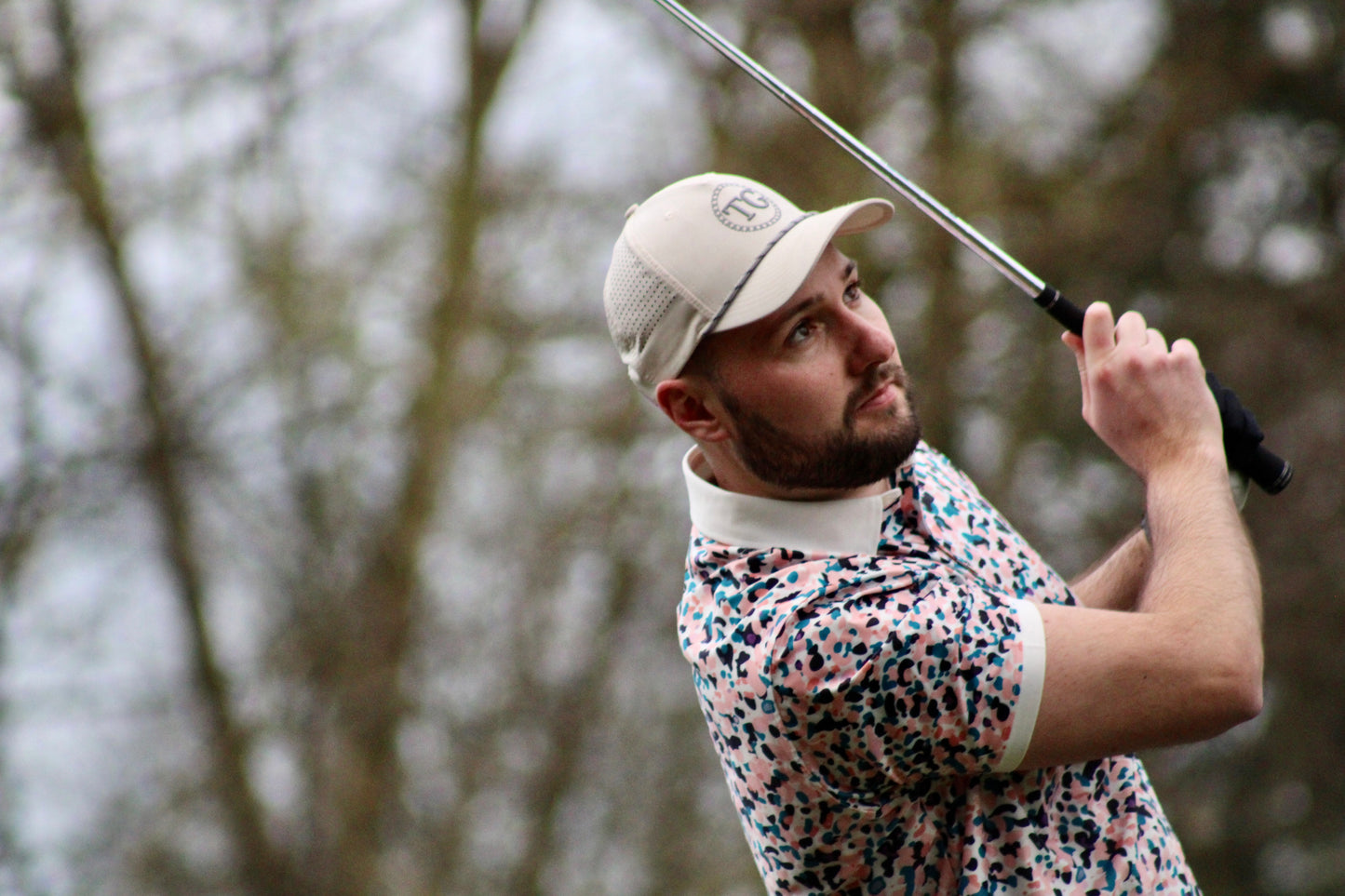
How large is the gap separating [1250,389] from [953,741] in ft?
28.1

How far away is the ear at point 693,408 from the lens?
6.69 ft

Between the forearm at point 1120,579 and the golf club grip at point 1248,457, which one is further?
the forearm at point 1120,579

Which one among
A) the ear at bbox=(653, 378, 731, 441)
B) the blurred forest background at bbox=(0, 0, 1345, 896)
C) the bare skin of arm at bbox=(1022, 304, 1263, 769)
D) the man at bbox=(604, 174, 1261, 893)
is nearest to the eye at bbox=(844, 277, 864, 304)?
the man at bbox=(604, 174, 1261, 893)

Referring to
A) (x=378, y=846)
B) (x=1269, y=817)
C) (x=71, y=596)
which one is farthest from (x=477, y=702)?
(x=1269, y=817)

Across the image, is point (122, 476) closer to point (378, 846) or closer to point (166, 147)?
point (166, 147)

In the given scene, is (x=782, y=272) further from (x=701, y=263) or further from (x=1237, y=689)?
(x=1237, y=689)

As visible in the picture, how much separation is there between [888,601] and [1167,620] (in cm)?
31

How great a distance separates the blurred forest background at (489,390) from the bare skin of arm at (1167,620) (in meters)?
6.45

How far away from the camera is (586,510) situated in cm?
893

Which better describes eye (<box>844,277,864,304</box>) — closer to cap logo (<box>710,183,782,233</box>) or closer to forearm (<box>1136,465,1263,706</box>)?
cap logo (<box>710,183,782,233</box>)

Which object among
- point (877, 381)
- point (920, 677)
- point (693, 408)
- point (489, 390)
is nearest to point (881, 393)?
point (877, 381)

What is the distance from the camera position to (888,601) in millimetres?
1770

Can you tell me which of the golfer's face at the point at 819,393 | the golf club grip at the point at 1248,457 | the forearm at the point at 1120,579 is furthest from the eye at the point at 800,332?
the forearm at the point at 1120,579

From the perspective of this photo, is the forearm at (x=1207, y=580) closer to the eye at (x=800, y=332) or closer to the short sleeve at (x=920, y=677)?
the short sleeve at (x=920, y=677)
